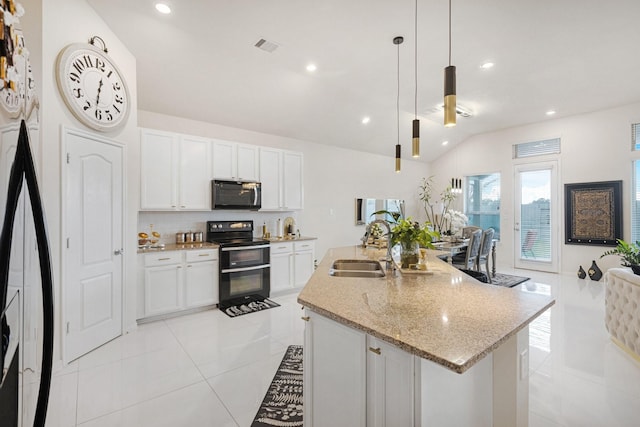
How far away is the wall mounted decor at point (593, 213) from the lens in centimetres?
533

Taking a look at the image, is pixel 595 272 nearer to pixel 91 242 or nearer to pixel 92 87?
pixel 91 242

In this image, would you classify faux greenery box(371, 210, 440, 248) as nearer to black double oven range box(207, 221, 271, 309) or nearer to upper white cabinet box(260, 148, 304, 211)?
black double oven range box(207, 221, 271, 309)

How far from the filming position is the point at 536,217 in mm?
6395

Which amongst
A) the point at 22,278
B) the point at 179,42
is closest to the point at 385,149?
the point at 179,42

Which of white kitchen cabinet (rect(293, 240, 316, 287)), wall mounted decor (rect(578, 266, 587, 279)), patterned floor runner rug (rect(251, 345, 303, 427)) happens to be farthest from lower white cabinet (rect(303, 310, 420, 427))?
wall mounted decor (rect(578, 266, 587, 279))

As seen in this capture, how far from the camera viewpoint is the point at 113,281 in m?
3.02

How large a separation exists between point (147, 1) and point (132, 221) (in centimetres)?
217

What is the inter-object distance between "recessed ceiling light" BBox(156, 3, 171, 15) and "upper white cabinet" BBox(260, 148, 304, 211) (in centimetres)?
219

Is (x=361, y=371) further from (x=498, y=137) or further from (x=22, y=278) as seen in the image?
→ (x=498, y=137)

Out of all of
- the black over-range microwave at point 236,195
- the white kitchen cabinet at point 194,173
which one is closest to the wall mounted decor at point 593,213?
the black over-range microwave at point 236,195

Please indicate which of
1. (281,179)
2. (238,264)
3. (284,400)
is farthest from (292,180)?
(284,400)

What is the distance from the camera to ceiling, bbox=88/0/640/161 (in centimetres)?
283

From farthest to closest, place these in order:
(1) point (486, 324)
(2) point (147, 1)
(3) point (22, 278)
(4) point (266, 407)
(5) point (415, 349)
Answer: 1. (2) point (147, 1)
2. (4) point (266, 407)
3. (1) point (486, 324)
4. (5) point (415, 349)
5. (3) point (22, 278)

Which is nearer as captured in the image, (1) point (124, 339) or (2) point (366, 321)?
(2) point (366, 321)
